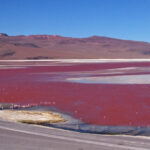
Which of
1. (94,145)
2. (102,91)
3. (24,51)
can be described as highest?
(24,51)

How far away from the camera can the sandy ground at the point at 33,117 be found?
46.1 ft

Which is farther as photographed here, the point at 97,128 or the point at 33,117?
the point at 33,117

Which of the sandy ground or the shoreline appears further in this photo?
the sandy ground

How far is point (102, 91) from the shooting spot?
2438cm

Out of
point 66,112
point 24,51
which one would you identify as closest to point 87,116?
point 66,112

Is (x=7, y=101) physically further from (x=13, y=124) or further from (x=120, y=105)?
(x=13, y=124)

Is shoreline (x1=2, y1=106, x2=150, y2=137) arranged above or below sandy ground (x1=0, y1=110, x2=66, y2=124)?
below

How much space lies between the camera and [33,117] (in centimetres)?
1501

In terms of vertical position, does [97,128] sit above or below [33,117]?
below

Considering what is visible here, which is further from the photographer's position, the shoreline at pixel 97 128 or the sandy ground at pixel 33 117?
the sandy ground at pixel 33 117

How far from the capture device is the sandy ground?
14.1 metres

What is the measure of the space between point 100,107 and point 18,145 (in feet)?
30.3

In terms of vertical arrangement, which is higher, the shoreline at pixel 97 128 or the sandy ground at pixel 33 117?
the sandy ground at pixel 33 117

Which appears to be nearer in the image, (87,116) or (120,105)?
(87,116)
